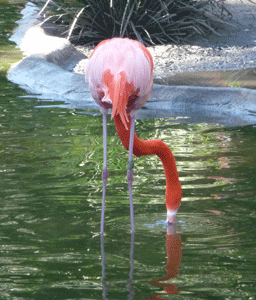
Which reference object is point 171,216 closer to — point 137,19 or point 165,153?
point 165,153

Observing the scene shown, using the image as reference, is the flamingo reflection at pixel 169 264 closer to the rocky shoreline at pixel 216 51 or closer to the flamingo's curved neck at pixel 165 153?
the flamingo's curved neck at pixel 165 153

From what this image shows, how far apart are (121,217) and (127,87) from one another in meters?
0.89

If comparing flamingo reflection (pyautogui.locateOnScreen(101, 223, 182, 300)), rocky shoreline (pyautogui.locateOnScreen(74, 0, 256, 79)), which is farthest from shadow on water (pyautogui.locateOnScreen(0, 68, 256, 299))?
rocky shoreline (pyautogui.locateOnScreen(74, 0, 256, 79))

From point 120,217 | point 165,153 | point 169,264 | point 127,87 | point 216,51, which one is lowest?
point 216,51

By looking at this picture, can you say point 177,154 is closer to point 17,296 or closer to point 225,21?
point 17,296

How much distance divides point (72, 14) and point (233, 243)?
6837mm

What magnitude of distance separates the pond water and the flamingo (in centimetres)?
22

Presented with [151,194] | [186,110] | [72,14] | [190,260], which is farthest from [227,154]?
[72,14]

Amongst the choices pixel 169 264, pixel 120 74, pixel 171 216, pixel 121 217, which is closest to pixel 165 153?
pixel 171 216

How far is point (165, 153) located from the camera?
3.75 meters

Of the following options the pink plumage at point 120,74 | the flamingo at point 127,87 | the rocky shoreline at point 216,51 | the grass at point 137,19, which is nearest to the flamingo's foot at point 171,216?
the flamingo at point 127,87

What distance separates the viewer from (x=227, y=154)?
16.9 ft

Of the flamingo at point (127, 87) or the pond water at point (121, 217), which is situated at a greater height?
the flamingo at point (127, 87)

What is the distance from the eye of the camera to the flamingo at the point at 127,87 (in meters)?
3.38
